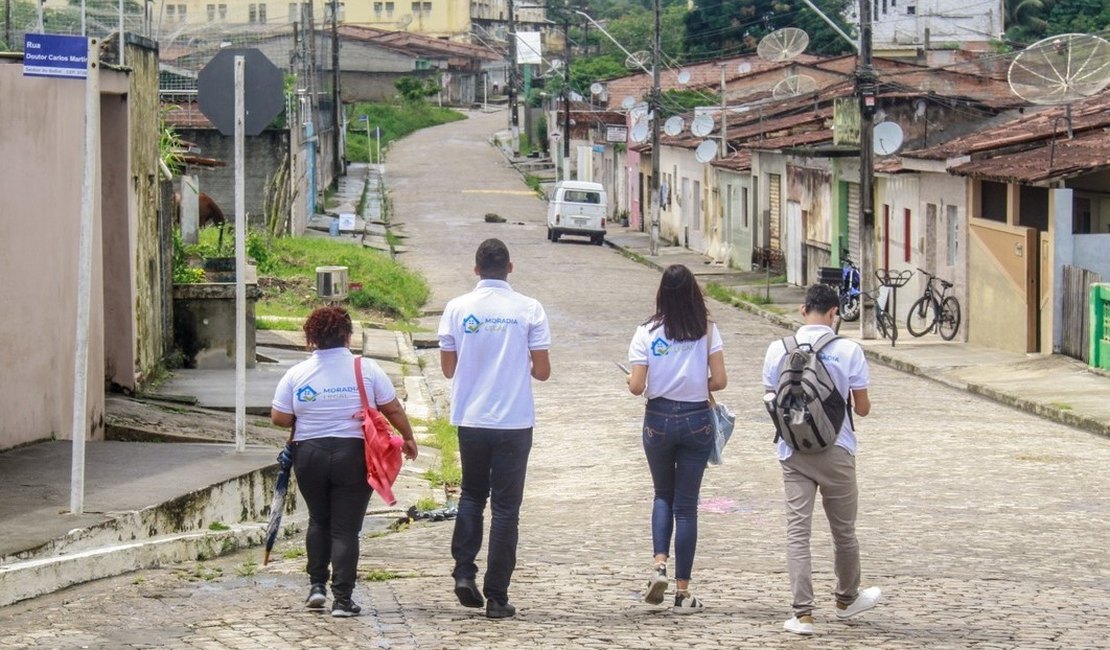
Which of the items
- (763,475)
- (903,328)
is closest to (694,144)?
(903,328)

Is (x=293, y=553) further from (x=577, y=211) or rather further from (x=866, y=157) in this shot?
(x=577, y=211)

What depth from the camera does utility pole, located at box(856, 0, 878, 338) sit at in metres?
26.6

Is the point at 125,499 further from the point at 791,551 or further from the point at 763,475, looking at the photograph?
the point at 763,475

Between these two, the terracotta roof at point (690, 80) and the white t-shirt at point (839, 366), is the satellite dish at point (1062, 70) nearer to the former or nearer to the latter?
the white t-shirt at point (839, 366)

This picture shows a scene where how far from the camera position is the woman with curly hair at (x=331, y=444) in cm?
812

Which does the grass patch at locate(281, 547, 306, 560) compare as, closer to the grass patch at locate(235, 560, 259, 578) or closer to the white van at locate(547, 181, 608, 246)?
the grass patch at locate(235, 560, 259, 578)

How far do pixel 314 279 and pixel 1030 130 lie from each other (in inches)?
486

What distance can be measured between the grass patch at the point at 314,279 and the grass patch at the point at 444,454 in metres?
7.99

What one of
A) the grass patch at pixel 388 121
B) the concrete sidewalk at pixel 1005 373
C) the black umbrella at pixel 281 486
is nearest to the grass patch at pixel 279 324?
the concrete sidewalk at pixel 1005 373

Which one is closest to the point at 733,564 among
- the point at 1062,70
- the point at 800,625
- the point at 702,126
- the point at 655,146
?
the point at 800,625

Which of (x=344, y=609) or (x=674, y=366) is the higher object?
(x=674, y=366)

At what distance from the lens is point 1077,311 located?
894 inches

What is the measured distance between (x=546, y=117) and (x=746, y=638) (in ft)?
252

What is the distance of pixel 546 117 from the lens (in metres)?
83.7
